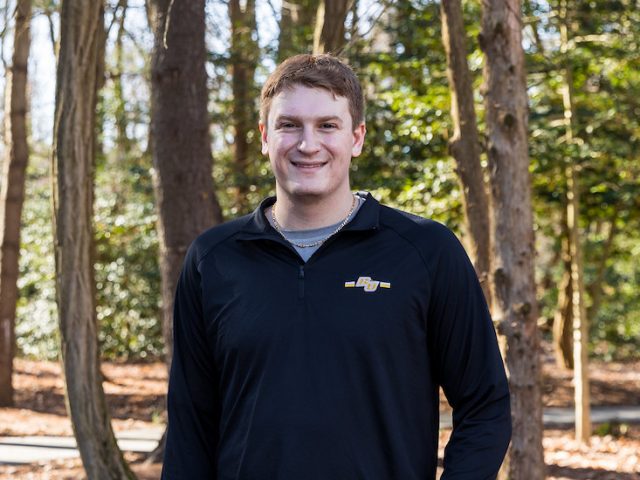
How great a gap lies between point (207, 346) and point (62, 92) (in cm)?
383

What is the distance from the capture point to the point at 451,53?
31.0 ft

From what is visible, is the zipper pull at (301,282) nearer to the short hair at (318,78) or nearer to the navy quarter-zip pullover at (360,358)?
the navy quarter-zip pullover at (360,358)

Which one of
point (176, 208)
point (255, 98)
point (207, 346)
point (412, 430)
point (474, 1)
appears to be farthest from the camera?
point (255, 98)

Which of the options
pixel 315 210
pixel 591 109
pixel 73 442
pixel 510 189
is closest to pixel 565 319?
pixel 591 109

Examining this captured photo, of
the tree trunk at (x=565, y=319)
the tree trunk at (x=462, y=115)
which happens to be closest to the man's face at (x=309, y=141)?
the tree trunk at (x=462, y=115)

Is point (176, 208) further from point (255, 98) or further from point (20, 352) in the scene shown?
point (20, 352)

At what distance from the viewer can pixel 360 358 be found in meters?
2.60

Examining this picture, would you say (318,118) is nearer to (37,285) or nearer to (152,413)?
(152,413)

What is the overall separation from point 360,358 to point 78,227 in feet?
13.6

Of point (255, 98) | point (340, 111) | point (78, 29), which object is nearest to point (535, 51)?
point (255, 98)

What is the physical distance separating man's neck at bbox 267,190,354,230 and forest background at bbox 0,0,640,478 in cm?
→ 490

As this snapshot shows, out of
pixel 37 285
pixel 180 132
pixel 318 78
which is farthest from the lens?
pixel 37 285

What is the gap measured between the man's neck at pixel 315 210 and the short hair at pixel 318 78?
231 millimetres

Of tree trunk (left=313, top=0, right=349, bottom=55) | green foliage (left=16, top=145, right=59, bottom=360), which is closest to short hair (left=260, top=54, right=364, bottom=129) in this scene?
tree trunk (left=313, top=0, right=349, bottom=55)
